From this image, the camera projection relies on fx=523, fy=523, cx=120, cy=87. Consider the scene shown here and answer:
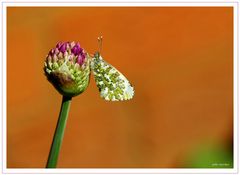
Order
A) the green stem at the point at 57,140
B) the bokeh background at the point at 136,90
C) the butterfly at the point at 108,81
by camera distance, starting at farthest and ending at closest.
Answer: the bokeh background at the point at 136,90 → the butterfly at the point at 108,81 → the green stem at the point at 57,140

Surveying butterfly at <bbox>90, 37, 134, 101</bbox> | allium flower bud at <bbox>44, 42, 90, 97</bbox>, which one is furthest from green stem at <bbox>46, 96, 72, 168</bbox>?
butterfly at <bbox>90, 37, 134, 101</bbox>

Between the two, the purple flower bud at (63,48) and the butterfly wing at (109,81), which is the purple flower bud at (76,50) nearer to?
the purple flower bud at (63,48)

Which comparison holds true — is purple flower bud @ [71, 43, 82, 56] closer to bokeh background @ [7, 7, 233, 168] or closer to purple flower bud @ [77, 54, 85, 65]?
purple flower bud @ [77, 54, 85, 65]
